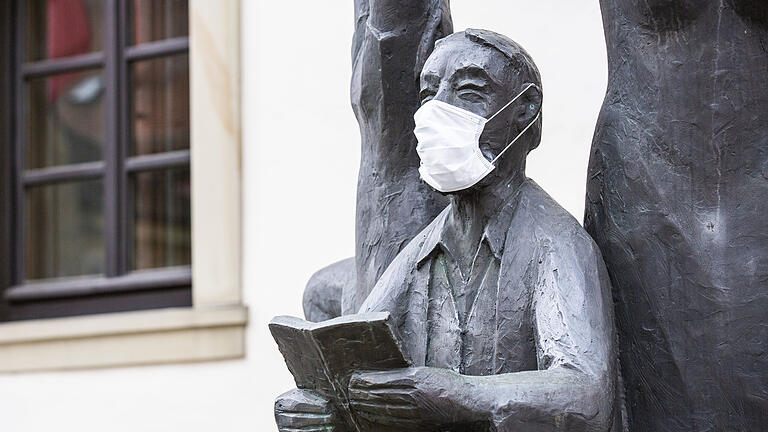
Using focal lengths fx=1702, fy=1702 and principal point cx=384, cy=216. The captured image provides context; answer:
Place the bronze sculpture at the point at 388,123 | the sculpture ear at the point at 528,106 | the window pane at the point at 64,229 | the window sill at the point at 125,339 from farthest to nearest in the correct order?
the window pane at the point at 64,229, the window sill at the point at 125,339, the bronze sculpture at the point at 388,123, the sculpture ear at the point at 528,106

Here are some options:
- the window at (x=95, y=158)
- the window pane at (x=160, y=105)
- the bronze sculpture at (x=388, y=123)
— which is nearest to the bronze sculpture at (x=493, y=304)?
the bronze sculpture at (x=388, y=123)

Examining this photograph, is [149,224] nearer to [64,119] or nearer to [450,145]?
[64,119]

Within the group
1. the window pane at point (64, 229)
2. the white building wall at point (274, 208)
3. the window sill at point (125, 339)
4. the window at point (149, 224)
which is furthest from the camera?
the window pane at point (64, 229)

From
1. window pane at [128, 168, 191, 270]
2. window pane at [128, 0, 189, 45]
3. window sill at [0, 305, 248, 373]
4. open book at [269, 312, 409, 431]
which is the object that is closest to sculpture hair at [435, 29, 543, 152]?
open book at [269, 312, 409, 431]

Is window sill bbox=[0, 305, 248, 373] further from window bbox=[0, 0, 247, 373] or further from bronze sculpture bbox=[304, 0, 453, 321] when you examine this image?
bronze sculpture bbox=[304, 0, 453, 321]

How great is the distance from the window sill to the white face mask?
4361mm

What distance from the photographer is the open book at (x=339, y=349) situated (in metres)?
3.09

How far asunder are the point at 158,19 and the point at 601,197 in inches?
210

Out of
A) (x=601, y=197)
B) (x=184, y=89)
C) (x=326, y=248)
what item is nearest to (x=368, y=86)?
(x=601, y=197)

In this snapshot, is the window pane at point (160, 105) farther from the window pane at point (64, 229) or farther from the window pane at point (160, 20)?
the window pane at point (64, 229)

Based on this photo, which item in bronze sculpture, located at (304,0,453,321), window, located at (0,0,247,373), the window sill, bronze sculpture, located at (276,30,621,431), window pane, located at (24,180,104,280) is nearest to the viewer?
bronze sculpture, located at (276,30,621,431)

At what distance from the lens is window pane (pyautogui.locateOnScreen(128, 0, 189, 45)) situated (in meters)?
8.49

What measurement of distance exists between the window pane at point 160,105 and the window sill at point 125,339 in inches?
37.1

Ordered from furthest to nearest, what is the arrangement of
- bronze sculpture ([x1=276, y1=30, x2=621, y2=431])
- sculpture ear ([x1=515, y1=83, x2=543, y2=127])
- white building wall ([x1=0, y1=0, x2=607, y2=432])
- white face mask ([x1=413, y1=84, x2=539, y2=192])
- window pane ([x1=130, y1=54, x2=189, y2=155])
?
1. window pane ([x1=130, y1=54, x2=189, y2=155])
2. white building wall ([x1=0, y1=0, x2=607, y2=432])
3. sculpture ear ([x1=515, y1=83, x2=543, y2=127])
4. white face mask ([x1=413, y1=84, x2=539, y2=192])
5. bronze sculpture ([x1=276, y1=30, x2=621, y2=431])
